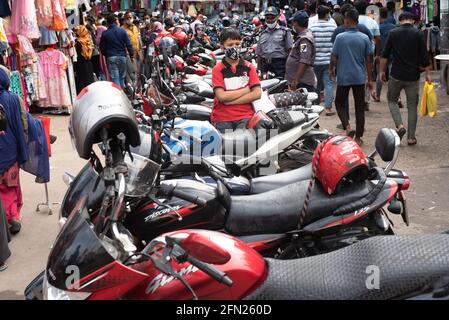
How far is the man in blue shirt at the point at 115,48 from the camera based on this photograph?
13.3 meters

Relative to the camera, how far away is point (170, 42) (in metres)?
10.4

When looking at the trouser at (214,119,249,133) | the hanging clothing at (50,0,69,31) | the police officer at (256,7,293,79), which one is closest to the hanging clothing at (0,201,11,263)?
the trouser at (214,119,249,133)

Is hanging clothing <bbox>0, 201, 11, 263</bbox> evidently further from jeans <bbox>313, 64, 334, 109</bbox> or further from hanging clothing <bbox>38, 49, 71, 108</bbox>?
jeans <bbox>313, 64, 334, 109</bbox>

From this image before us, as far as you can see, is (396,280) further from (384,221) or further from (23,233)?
(23,233)

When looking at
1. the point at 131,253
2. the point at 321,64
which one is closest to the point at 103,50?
the point at 321,64

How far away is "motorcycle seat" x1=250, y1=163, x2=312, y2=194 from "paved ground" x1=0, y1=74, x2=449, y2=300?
1.48 meters

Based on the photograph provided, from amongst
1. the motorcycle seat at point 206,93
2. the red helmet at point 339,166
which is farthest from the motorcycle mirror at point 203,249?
the motorcycle seat at point 206,93

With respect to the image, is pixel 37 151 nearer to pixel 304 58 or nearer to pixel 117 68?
pixel 304 58

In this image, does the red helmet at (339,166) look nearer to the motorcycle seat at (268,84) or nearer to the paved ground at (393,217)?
the paved ground at (393,217)

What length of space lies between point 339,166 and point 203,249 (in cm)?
189

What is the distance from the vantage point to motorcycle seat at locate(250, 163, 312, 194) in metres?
4.37


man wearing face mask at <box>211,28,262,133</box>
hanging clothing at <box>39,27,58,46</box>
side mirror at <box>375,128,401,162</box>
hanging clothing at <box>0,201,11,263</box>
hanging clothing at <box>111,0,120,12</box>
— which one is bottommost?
hanging clothing at <box>0,201,11,263</box>

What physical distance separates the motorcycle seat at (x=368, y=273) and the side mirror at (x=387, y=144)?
1.37 meters
